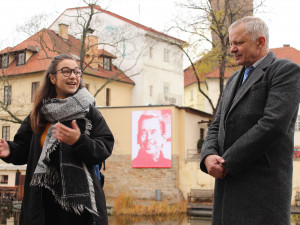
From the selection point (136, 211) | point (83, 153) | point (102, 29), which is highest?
point (102, 29)

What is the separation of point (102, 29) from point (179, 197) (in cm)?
1828

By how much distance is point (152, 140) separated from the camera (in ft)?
93.8

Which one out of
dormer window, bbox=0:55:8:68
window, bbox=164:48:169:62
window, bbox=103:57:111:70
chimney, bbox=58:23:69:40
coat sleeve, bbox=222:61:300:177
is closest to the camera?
coat sleeve, bbox=222:61:300:177

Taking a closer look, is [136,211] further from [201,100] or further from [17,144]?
[201,100]

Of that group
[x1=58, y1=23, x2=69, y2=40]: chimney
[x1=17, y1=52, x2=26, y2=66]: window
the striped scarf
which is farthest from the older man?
[x1=58, y1=23, x2=69, y2=40]: chimney

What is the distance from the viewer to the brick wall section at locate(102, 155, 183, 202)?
27688mm

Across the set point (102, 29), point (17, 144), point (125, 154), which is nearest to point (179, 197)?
point (125, 154)

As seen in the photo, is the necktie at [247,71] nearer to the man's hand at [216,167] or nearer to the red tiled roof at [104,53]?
the man's hand at [216,167]

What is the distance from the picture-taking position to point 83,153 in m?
3.37

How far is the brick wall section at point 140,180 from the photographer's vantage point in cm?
2769

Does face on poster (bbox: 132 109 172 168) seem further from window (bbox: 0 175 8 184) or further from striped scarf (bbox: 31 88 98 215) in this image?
striped scarf (bbox: 31 88 98 215)

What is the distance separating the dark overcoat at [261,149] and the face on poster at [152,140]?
82.0 ft

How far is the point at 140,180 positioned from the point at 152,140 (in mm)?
2416

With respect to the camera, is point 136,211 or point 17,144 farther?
point 136,211
